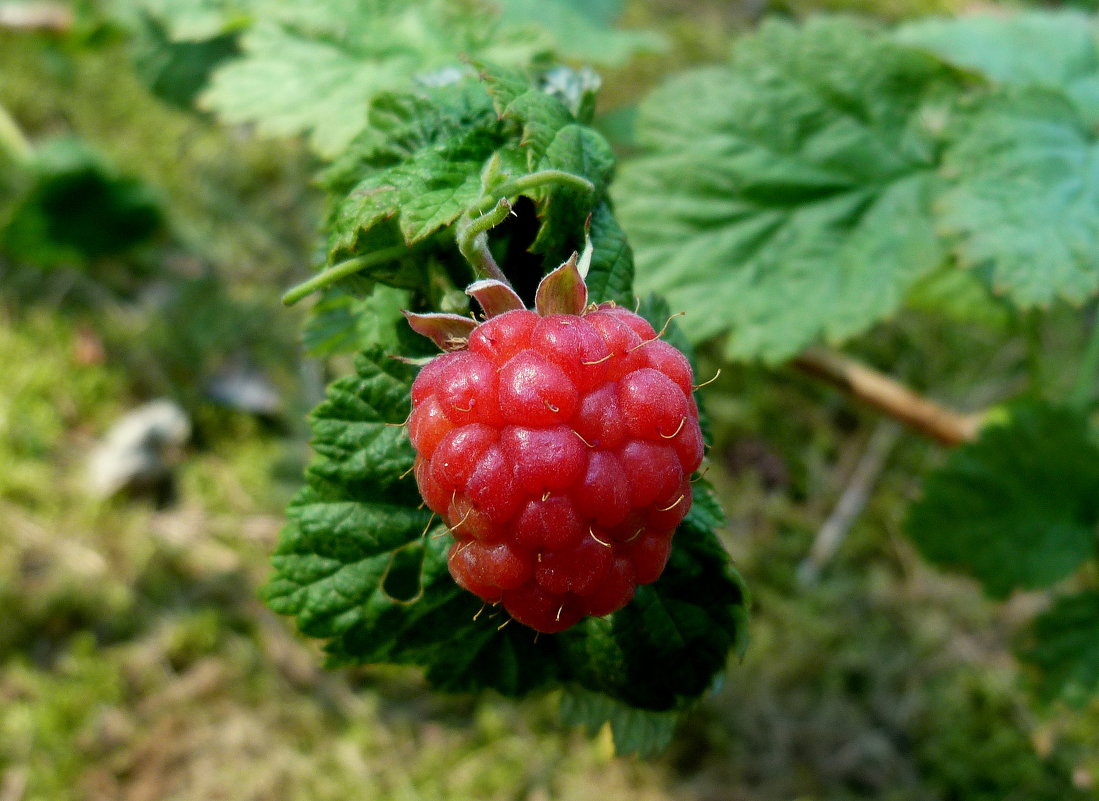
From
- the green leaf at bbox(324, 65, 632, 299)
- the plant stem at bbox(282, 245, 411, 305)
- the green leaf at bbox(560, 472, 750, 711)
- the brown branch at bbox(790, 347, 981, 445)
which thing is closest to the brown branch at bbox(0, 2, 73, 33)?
the green leaf at bbox(324, 65, 632, 299)

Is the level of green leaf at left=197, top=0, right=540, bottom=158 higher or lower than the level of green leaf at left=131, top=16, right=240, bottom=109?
higher

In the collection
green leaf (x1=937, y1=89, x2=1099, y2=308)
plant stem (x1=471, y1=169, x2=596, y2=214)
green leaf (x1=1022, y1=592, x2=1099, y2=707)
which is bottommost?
green leaf (x1=1022, y1=592, x2=1099, y2=707)

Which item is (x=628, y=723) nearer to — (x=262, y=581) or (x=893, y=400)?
(x=262, y=581)

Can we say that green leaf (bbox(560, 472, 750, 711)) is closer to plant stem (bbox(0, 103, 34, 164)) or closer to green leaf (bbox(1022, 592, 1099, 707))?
green leaf (bbox(1022, 592, 1099, 707))

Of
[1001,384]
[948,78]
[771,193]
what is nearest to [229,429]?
[771,193]

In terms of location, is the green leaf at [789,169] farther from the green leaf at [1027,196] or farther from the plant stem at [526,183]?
the plant stem at [526,183]

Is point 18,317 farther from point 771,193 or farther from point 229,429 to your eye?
point 771,193
